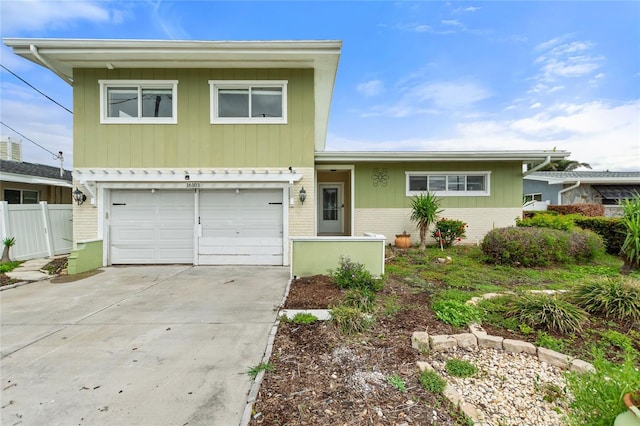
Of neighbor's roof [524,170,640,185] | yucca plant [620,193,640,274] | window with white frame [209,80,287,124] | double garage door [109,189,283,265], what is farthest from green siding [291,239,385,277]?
neighbor's roof [524,170,640,185]

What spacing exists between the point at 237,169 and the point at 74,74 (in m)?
5.02

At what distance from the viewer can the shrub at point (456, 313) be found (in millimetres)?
3532

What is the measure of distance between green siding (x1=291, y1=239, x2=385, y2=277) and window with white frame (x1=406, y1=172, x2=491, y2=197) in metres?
4.87

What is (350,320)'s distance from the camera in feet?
11.6

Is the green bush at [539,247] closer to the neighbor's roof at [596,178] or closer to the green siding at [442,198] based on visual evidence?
the green siding at [442,198]

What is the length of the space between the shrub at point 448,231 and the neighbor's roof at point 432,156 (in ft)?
7.03

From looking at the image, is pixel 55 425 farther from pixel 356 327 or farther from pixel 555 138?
pixel 555 138

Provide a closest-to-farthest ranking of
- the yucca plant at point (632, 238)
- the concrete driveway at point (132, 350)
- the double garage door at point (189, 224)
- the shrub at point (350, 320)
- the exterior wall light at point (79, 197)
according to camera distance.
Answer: the concrete driveway at point (132, 350)
the shrub at point (350, 320)
the yucca plant at point (632, 238)
the exterior wall light at point (79, 197)
the double garage door at point (189, 224)

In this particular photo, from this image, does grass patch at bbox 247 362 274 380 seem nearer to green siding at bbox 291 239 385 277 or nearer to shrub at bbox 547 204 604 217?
green siding at bbox 291 239 385 277

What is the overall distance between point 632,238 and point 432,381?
20.2 ft

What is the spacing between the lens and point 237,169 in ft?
24.8

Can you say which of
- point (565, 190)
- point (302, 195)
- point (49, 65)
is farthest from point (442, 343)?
point (565, 190)

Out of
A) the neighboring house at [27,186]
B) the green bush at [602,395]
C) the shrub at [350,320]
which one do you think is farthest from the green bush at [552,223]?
the neighboring house at [27,186]

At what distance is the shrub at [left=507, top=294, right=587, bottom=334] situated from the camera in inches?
129
